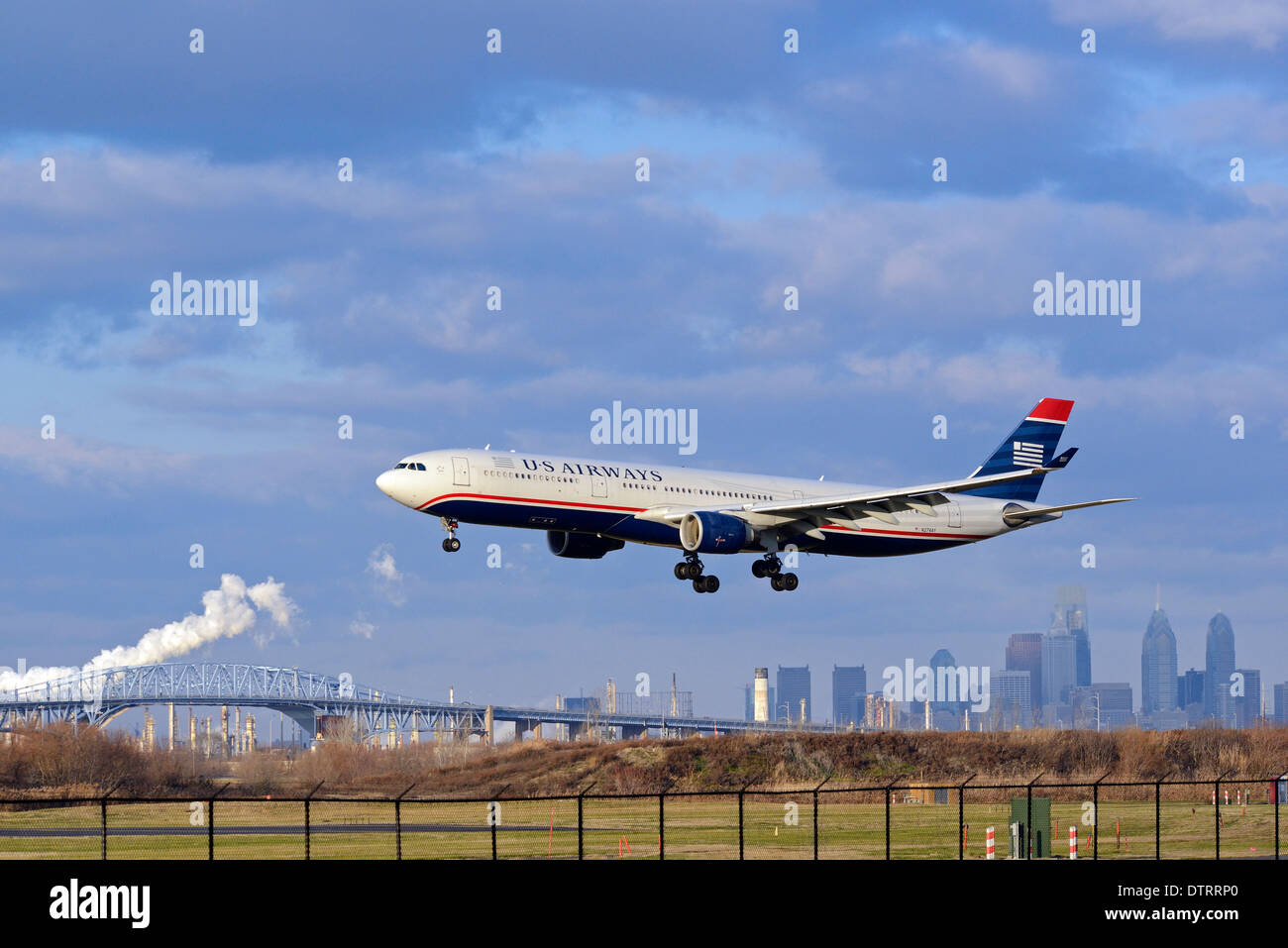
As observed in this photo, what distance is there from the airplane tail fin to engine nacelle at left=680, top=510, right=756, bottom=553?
73.9ft

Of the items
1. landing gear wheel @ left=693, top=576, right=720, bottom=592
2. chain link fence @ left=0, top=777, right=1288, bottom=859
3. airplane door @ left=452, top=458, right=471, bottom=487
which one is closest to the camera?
chain link fence @ left=0, top=777, right=1288, bottom=859

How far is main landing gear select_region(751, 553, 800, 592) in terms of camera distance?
7325cm

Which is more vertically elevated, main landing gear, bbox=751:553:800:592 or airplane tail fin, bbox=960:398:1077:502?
airplane tail fin, bbox=960:398:1077:502

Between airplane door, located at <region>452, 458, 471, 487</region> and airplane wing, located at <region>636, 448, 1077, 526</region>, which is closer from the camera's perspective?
airplane door, located at <region>452, 458, 471, 487</region>

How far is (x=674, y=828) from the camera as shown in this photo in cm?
6369

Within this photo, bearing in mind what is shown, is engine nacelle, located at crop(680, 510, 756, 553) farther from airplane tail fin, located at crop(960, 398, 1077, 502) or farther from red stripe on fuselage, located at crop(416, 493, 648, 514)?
airplane tail fin, located at crop(960, 398, 1077, 502)

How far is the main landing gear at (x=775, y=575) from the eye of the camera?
240 feet

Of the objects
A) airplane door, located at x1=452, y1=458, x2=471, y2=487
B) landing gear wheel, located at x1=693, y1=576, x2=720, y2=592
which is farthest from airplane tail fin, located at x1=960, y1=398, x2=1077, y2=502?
airplane door, located at x1=452, y1=458, x2=471, y2=487

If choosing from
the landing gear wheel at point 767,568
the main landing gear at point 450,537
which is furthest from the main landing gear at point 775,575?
the main landing gear at point 450,537

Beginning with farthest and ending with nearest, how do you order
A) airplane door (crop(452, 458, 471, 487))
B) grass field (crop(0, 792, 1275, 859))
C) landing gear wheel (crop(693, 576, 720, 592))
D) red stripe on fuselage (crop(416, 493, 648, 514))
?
landing gear wheel (crop(693, 576, 720, 592)) → red stripe on fuselage (crop(416, 493, 648, 514)) → airplane door (crop(452, 458, 471, 487)) → grass field (crop(0, 792, 1275, 859))

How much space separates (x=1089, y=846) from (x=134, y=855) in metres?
30.0

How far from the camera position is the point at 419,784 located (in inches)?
3871

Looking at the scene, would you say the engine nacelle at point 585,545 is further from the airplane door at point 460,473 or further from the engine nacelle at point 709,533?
the airplane door at point 460,473
